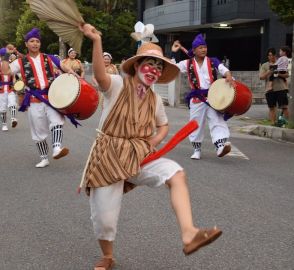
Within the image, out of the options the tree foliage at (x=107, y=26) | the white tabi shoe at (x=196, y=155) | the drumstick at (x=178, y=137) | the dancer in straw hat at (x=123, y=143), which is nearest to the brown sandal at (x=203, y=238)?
the dancer in straw hat at (x=123, y=143)

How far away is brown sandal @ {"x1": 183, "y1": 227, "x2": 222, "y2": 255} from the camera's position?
3.04 metres

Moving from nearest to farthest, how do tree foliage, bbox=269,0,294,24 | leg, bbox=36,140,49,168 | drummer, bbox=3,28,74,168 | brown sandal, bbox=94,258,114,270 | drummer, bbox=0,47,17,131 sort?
brown sandal, bbox=94,258,114,270
drummer, bbox=3,28,74,168
leg, bbox=36,140,49,168
tree foliage, bbox=269,0,294,24
drummer, bbox=0,47,17,131

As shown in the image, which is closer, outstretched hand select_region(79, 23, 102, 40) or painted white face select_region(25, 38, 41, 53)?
outstretched hand select_region(79, 23, 102, 40)

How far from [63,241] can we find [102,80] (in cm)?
163

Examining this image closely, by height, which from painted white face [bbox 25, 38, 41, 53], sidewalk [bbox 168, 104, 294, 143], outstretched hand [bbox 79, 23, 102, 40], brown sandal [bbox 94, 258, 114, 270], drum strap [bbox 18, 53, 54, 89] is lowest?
sidewalk [bbox 168, 104, 294, 143]

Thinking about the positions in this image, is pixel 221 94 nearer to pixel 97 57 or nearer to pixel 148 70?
pixel 148 70

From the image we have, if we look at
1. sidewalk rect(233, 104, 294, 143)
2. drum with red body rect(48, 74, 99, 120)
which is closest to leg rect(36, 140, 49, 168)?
drum with red body rect(48, 74, 99, 120)

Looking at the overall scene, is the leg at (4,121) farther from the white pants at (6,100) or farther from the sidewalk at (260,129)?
the sidewalk at (260,129)

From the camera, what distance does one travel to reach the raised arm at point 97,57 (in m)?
3.33

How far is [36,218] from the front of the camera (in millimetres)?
5277

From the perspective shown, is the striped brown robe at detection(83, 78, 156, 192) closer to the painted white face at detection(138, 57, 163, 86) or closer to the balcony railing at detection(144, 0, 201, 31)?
the painted white face at detection(138, 57, 163, 86)

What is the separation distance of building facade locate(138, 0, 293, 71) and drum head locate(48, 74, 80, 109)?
18961mm

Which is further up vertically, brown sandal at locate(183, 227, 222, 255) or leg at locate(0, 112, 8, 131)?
brown sandal at locate(183, 227, 222, 255)

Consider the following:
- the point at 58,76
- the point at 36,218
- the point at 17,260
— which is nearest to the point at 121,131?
the point at 17,260
